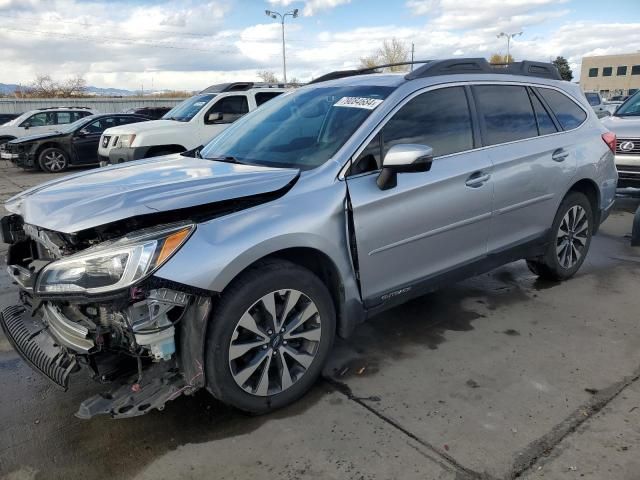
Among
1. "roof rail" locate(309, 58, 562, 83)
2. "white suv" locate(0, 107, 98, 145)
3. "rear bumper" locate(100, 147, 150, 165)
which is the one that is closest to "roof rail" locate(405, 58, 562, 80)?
"roof rail" locate(309, 58, 562, 83)

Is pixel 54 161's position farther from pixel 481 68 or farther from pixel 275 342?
pixel 275 342

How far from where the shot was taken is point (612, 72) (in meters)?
97.0

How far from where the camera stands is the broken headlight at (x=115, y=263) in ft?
7.68

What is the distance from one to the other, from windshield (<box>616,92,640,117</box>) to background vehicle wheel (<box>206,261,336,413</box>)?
8.28m

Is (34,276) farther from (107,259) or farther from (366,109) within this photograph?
(366,109)

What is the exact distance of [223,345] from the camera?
2592 millimetres

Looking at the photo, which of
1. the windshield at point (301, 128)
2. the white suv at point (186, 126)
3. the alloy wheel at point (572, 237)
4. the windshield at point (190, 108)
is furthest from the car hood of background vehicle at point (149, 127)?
the alloy wheel at point (572, 237)

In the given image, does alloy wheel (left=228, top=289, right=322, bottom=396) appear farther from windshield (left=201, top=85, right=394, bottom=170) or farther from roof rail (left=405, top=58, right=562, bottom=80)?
roof rail (left=405, top=58, right=562, bottom=80)

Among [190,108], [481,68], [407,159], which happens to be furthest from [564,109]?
[190,108]

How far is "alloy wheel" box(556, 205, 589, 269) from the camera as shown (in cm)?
464

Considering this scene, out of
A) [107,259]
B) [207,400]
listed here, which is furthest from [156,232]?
[207,400]

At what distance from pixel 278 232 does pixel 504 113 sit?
2.31 m

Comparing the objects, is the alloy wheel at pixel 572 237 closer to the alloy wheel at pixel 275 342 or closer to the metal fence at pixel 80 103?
the alloy wheel at pixel 275 342

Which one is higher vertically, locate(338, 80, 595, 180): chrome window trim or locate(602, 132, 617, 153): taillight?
locate(338, 80, 595, 180): chrome window trim
